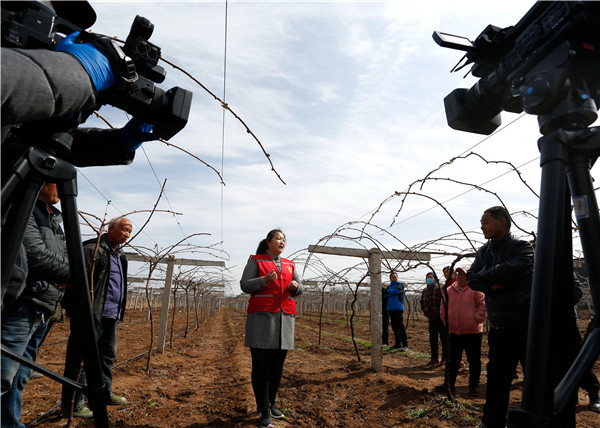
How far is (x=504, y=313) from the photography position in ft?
8.34

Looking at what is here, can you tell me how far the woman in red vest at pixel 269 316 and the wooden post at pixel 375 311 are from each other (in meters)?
3.00

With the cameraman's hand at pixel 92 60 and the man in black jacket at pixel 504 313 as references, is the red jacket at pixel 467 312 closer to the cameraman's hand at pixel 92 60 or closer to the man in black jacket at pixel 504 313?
the man in black jacket at pixel 504 313

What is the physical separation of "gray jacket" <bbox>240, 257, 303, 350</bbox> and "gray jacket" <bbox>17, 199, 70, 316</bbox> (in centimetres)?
133

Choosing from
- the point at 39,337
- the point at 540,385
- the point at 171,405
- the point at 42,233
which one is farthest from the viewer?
the point at 171,405

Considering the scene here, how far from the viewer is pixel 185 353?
324 inches

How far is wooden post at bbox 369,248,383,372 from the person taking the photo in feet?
19.0

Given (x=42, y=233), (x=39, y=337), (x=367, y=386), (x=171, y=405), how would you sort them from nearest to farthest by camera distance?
1. (x=42, y=233)
2. (x=39, y=337)
3. (x=171, y=405)
4. (x=367, y=386)

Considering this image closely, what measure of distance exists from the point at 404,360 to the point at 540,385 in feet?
26.0

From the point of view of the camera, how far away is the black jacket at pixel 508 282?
8.15ft

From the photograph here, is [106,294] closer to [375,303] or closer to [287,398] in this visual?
[287,398]

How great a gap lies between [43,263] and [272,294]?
5.56 feet

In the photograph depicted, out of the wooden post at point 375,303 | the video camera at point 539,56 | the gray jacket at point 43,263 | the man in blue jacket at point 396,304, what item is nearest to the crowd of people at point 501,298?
the video camera at point 539,56

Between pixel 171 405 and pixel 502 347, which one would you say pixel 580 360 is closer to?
pixel 502 347

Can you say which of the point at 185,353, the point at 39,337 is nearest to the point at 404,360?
the point at 185,353
